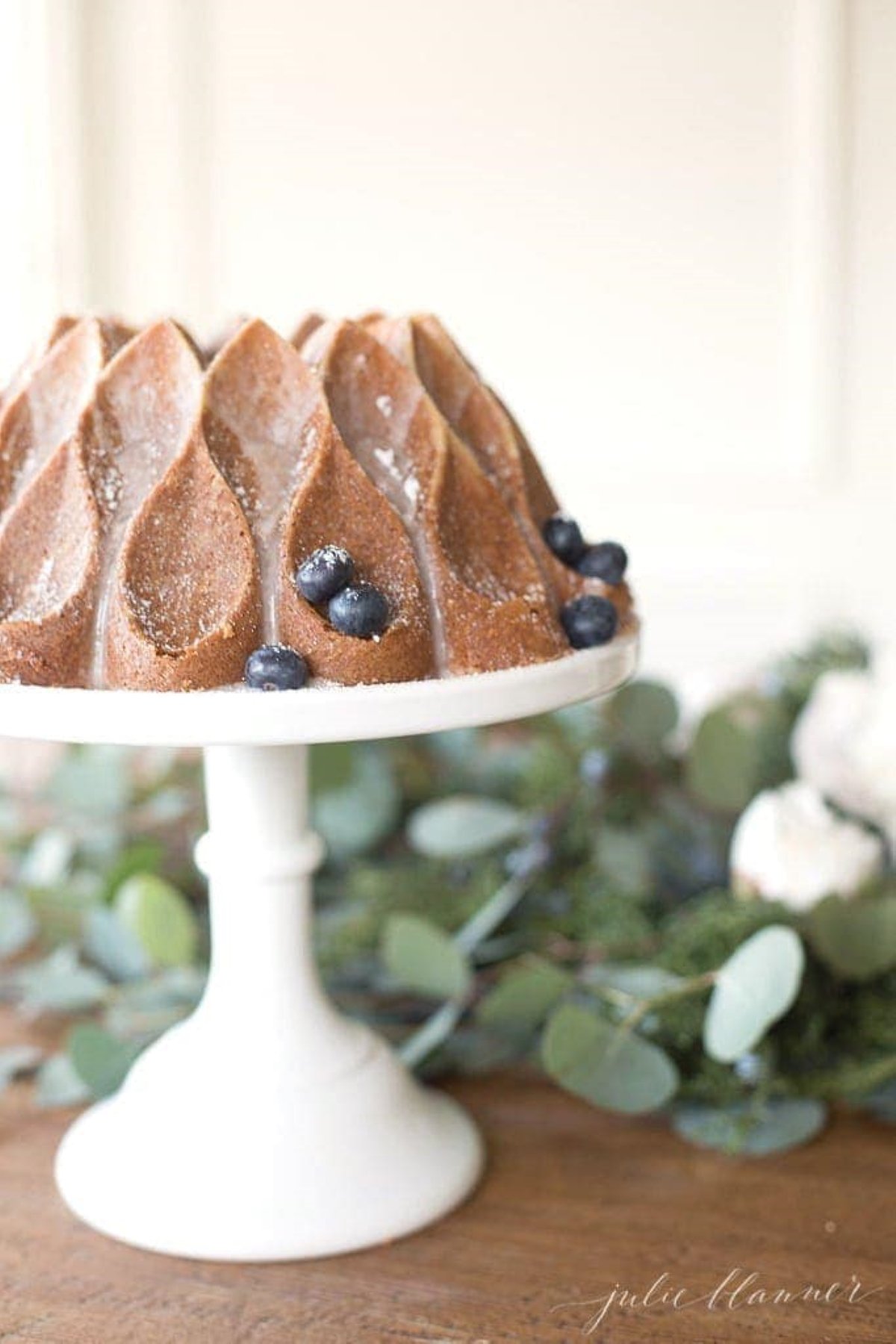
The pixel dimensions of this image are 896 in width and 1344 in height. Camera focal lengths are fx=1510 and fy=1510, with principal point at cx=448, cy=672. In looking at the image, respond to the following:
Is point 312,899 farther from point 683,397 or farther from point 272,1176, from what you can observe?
point 683,397

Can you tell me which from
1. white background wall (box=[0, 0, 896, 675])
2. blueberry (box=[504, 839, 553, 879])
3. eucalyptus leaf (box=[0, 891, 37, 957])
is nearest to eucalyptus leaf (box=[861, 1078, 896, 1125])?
blueberry (box=[504, 839, 553, 879])

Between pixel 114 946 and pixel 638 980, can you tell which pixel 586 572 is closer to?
pixel 638 980

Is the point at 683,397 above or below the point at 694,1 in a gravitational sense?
below

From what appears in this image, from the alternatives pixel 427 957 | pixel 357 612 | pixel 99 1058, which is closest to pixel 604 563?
pixel 357 612

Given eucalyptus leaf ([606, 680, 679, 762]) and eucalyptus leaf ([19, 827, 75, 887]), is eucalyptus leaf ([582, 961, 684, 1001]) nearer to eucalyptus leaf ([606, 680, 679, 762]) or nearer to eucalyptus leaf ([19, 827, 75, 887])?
eucalyptus leaf ([606, 680, 679, 762])

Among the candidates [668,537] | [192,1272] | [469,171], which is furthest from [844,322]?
[192,1272]

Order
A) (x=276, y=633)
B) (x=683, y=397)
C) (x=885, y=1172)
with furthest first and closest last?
(x=683, y=397) < (x=885, y=1172) < (x=276, y=633)
